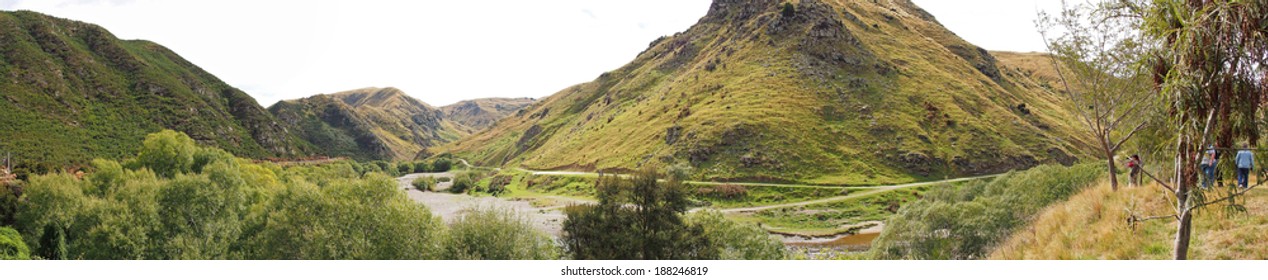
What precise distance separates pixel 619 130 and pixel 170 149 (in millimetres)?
104419

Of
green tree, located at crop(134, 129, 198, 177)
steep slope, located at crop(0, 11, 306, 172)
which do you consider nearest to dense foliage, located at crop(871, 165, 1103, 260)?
green tree, located at crop(134, 129, 198, 177)

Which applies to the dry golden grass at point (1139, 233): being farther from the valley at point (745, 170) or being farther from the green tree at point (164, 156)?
the green tree at point (164, 156)

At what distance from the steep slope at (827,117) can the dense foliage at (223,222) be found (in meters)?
72.2

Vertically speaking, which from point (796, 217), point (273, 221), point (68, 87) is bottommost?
point (796, 217)

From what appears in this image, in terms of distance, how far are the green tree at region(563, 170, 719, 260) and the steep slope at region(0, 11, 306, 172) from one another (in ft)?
371

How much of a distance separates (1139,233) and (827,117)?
118 meters

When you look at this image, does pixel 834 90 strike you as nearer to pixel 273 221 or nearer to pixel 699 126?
pixel 699 126

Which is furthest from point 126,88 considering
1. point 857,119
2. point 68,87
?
point 857,119

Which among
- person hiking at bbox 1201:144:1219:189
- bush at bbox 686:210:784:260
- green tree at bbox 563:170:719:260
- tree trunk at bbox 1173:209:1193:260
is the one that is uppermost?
person hiking at bbox 1201:144:1219:189

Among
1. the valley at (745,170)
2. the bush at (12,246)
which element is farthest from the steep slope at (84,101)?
the bush at (12,246)

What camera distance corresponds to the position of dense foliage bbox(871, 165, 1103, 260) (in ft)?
149

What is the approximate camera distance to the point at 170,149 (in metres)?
72.9

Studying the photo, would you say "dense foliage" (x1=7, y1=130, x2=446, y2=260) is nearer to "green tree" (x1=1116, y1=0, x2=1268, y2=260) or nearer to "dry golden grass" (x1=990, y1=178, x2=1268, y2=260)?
"dry golden grass" (x1=990, y1=178, x2=1268, y2=260)

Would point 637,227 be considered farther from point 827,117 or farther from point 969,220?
point 827,117
